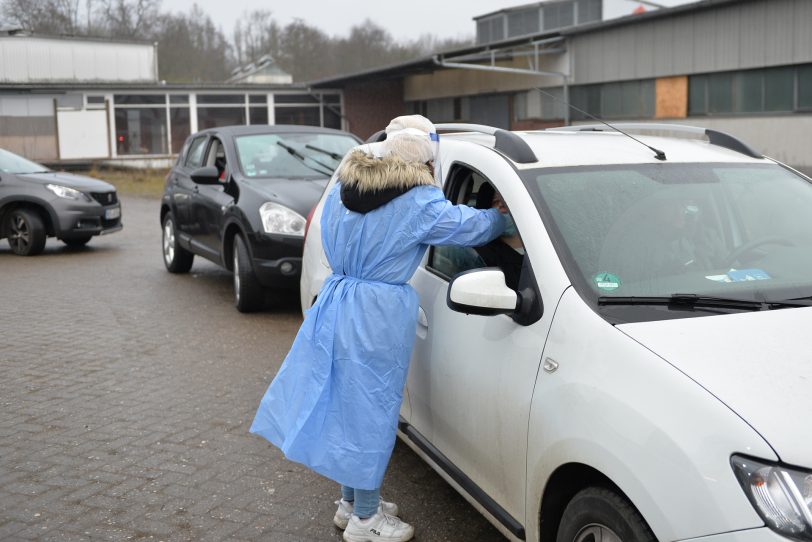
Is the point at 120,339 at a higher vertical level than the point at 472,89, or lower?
lower

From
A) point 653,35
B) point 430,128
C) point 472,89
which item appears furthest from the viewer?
point 472,89

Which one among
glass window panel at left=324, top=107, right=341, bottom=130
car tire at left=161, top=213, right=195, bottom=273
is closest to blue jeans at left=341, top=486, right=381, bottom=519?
car tire at left=161, top=213, right=195, bottom=273

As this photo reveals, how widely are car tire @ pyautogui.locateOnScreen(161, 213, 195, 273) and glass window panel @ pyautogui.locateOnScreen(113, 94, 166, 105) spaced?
3181 centimetres

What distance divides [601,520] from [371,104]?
41488 mm

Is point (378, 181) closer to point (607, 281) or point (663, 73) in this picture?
point (607, 281)

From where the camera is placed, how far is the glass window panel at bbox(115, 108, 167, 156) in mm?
41156

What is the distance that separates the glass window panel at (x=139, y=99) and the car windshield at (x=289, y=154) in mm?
33729

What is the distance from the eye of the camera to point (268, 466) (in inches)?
188

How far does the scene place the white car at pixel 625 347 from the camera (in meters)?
2.30

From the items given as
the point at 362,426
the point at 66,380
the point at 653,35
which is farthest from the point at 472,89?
the point at 362,426

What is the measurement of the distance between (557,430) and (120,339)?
19.1 feet

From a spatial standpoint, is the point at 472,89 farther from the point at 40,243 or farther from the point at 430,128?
the point at 430,128

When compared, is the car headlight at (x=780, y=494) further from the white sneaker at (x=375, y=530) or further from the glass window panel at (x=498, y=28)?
the glass window panel at (x=498, y=28)

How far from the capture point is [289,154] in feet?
32.3
